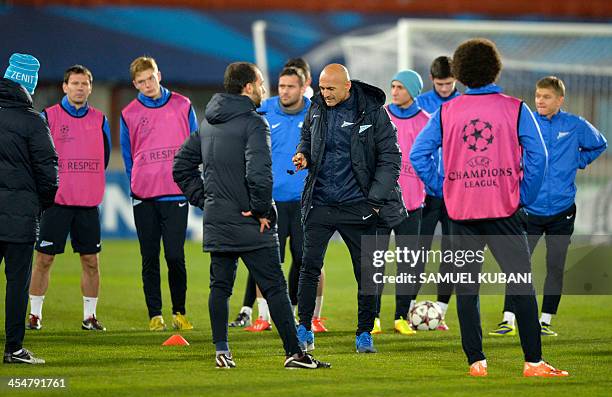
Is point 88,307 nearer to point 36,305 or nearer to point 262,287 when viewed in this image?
point 36,305

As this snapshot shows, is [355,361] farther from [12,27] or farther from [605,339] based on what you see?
[12,27]

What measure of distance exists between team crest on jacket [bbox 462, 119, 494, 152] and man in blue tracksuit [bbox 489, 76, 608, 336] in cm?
273

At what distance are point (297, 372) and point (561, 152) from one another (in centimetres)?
370

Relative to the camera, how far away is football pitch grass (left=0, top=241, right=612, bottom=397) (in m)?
6.88

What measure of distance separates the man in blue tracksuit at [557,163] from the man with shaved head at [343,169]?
2035mm

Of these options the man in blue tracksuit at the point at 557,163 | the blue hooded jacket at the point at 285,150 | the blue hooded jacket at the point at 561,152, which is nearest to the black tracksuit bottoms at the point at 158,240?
the blue hooded jacket at the point at 285,150

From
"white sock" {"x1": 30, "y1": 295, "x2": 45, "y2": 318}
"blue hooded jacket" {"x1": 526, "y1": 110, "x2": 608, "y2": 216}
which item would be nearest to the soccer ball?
"blue hooded jacket" {"x1": 526, "y1": 110, "x2": 608, "y2": 216}

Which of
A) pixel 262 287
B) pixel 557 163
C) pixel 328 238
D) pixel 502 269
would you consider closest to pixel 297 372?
pixel 262 287

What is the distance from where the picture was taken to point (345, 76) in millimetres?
8211

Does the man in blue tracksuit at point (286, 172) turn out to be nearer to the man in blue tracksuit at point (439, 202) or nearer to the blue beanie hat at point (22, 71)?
the man in blue tracksuit at point (439, 202)

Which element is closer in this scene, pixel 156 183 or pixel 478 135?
pixel 478 135

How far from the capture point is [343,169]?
8242 mm

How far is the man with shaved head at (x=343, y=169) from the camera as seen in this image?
26.9ft

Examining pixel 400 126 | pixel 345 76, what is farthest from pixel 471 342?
pixel 400 126
